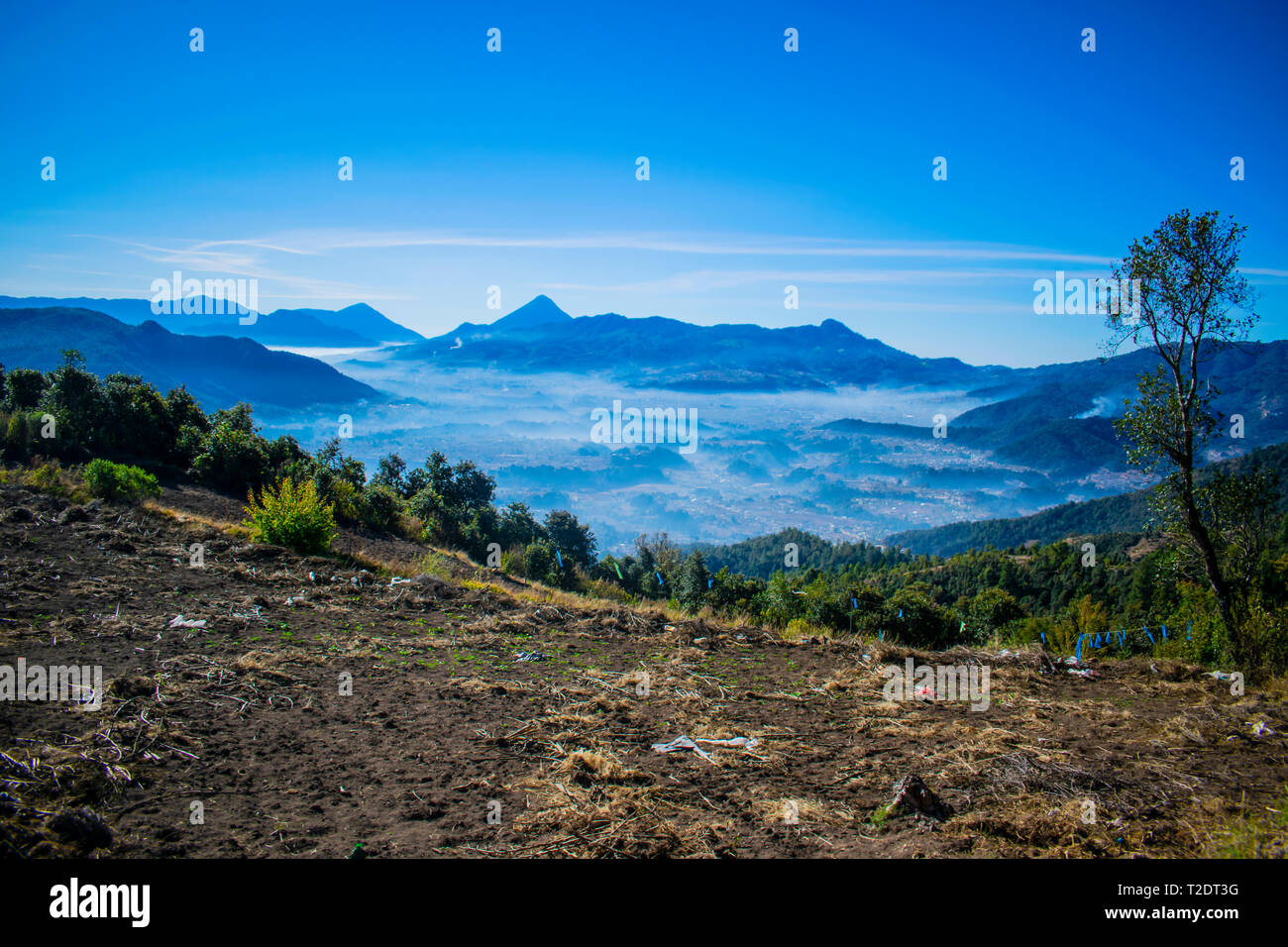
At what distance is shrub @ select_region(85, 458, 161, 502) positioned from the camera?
16.0 meters

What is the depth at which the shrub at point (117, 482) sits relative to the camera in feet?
52.6

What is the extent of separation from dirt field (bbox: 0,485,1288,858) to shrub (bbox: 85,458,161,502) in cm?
551

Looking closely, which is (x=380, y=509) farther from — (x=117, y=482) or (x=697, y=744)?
(x=697, y=744)

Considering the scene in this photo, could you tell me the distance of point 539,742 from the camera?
652 cm

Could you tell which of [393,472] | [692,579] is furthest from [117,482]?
[692,579]

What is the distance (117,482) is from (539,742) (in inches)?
662

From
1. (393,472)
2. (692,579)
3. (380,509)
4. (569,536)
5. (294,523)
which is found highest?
(393,472)

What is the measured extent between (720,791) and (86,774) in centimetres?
520

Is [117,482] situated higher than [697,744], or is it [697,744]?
[117,482]

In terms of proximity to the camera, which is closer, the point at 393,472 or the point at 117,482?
the point at 117,482

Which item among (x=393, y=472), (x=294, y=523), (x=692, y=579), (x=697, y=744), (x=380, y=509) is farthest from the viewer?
(x=393, y=472)
